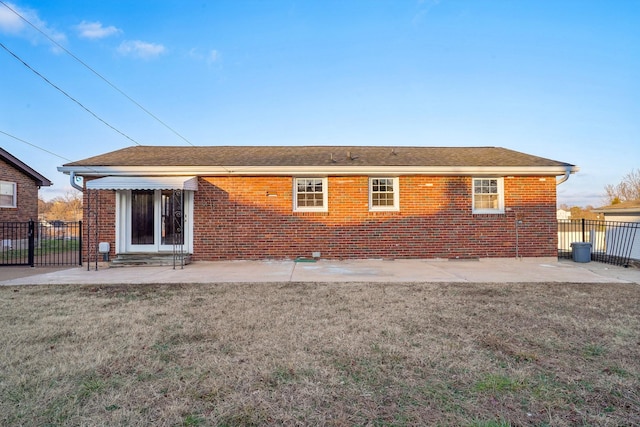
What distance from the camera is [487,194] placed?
1103cm

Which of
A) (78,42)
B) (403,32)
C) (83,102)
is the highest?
(403,32)

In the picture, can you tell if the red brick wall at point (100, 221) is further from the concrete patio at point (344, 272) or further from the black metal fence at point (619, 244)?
the black metal fence at point (619, 244)

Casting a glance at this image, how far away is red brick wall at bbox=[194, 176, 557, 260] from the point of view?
1066cm

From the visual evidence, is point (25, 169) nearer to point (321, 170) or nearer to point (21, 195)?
point (21, 195)

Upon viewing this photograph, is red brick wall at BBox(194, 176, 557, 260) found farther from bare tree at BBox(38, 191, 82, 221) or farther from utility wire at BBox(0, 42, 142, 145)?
bare tree at BBox(38, 191, 82, 221)

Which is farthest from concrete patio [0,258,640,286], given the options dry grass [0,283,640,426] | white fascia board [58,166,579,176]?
white fascia board [58,166,579,176]

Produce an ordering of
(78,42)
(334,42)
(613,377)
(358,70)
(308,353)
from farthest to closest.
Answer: (358,70) → (334,42) → (78,42) → (308,353) → (613,377)

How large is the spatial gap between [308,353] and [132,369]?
174 centimetres

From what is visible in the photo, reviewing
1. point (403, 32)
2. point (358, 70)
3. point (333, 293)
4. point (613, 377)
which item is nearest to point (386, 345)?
point (613, 377)

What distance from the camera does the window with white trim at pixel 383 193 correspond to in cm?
1097

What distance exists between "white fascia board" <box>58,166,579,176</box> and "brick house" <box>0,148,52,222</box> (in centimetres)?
1003

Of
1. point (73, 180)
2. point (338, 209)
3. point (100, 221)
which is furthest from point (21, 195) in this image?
point (338, 209)

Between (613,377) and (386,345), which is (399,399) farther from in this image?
(613,377)

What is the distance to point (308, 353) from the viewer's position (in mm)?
3539
